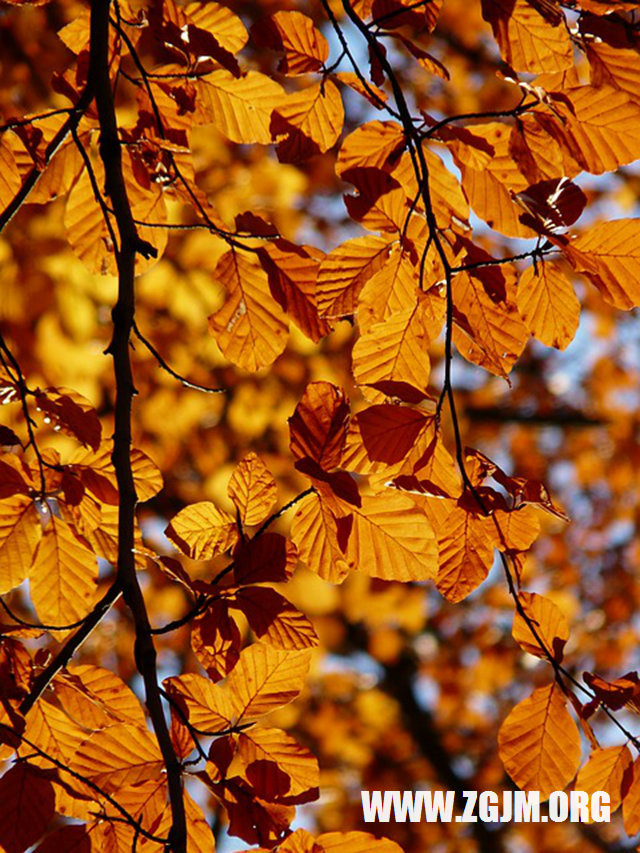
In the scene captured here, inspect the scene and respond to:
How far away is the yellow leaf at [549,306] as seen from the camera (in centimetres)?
97

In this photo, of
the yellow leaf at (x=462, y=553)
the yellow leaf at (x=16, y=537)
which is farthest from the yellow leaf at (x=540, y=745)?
the yellow leaf at (x=16, y=537)

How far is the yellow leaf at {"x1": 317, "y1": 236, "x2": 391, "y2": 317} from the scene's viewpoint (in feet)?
3.20

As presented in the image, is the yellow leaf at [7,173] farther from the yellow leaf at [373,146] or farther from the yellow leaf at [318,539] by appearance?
the yellow leaf at [318,539]

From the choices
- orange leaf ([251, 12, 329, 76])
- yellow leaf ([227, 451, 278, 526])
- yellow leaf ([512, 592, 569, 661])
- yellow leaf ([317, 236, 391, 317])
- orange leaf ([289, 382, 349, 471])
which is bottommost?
yellow leaf ([512, 592, 569, 661])

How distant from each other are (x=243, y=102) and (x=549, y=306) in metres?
0.42

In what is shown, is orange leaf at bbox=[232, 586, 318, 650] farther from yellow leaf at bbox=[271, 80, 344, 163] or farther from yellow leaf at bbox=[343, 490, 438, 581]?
yellow leaf at bbox=[271, 80, 344, 163]

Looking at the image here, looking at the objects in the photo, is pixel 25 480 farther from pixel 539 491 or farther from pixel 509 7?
pixel 509 7

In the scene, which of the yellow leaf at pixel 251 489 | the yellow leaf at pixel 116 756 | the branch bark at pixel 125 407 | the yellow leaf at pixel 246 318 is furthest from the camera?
the yellow leaf at pixel 246 318

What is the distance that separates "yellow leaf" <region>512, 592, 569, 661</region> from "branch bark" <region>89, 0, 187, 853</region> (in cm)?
36

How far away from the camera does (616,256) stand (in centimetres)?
90

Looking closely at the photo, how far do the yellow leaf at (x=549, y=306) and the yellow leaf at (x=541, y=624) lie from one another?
26cm

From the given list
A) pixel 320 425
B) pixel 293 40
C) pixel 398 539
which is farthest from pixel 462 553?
pixel 293 40

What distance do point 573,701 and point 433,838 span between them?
20.2 feet

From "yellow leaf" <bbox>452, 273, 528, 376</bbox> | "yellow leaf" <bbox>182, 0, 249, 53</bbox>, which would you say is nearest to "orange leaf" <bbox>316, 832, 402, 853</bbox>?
"yellow leaf" <bbox>452, 273, 528, 376</bbox>
